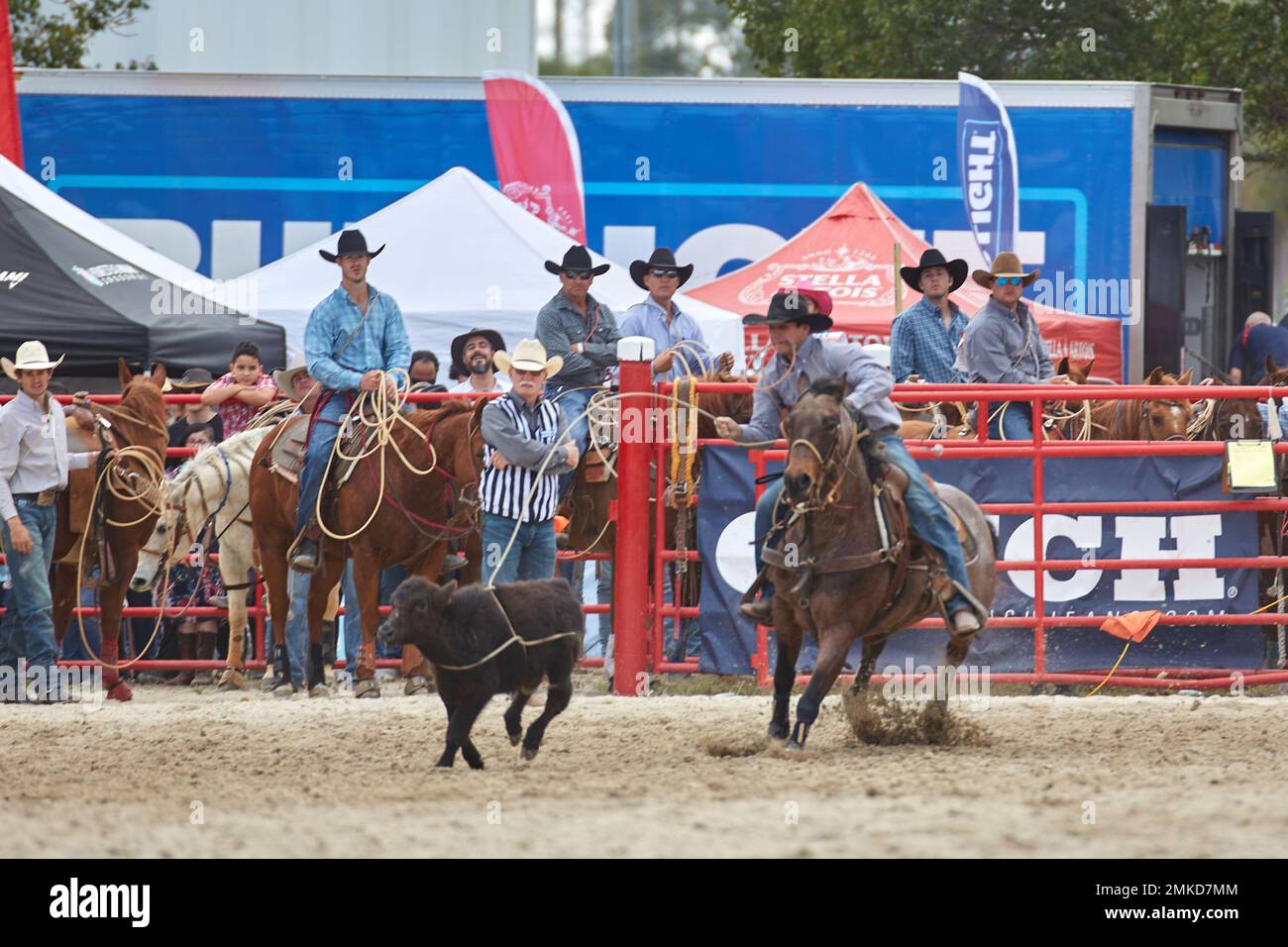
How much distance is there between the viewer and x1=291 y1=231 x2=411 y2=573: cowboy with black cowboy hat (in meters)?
10.6

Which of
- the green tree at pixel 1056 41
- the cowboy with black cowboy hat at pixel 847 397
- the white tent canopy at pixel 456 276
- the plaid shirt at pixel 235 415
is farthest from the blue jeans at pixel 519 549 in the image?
the green tree at pixel 1056 41

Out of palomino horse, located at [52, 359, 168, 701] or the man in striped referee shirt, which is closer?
the man in striped referee shirt

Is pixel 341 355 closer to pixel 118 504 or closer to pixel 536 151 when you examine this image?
pixel 118 504

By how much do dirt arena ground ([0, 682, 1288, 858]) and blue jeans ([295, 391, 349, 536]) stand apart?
106 centimetres

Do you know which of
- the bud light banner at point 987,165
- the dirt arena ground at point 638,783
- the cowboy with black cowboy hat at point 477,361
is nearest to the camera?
the dirt arena ground at point 638,783

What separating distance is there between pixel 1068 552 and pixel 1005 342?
4.45ft

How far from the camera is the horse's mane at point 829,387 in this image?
318 inches

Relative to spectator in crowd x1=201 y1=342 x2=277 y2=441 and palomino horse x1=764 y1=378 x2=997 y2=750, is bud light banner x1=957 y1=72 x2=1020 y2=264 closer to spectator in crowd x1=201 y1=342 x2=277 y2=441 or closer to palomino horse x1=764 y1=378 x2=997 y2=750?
spectator in crowd x1=201 y1=342 x2=277 y2=441

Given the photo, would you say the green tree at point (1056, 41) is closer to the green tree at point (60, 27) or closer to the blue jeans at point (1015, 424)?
the green tree at point (60, 27)

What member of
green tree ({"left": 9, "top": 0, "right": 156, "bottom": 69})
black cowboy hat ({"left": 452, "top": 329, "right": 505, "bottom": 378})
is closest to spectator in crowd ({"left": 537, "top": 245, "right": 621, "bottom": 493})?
black cowboy hat ({"left": 452, "top": 329, "right": 505, "bottom": 378})

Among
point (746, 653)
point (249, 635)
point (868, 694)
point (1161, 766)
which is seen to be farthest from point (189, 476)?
point (1161, 766)

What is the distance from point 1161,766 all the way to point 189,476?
6084 millimetres

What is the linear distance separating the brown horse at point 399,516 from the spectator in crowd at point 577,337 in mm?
570

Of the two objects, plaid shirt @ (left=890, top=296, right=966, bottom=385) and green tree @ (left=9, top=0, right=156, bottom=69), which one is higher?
green tree @ (left=9, top=0, right=156, bottom=69)
